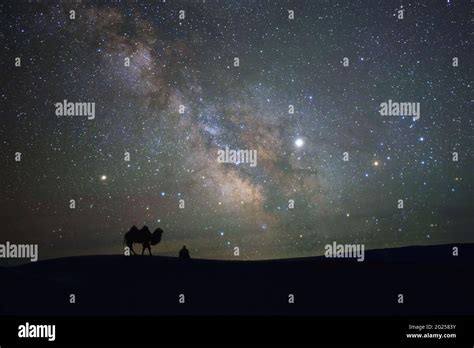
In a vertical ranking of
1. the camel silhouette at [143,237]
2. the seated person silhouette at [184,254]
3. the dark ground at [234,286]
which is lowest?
the dark ground at [234,286]

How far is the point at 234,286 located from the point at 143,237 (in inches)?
143

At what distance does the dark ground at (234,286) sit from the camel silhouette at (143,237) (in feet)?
2.80

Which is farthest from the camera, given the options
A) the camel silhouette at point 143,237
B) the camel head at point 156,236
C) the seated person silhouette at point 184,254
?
the seated person silhouette at point 184,254

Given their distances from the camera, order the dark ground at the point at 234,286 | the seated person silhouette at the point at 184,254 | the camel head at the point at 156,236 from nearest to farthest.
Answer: the dark ground at the point at 234,286, the camel head at the point at 156,236, the seated person silhouette at the point at 184,254

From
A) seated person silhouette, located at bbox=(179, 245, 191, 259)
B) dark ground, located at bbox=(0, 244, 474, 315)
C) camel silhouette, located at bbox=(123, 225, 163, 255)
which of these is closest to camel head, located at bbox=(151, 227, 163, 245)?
camel silhouette, located at bbox=(123, 225, 163, 255)

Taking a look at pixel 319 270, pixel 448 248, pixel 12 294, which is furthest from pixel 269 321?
pixel 448 248

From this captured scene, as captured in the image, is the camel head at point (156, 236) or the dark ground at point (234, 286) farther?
the camel head at point (156, 236)

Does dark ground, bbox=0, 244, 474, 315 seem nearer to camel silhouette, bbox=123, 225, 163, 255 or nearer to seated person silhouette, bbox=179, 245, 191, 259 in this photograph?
seated person silhouette, bbox=179, 245, 191, 259

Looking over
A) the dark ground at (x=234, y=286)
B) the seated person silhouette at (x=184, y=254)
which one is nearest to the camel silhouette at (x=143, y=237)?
the dark ground at (x=234, y=286)

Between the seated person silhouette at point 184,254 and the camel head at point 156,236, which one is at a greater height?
the camel head at point 156,236

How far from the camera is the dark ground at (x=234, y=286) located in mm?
13727

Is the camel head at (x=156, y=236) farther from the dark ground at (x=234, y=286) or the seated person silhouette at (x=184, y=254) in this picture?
the seated person silhouette at (x=184, y=254)

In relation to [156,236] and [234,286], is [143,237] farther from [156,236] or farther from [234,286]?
[234,286]

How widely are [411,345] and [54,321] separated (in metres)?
7.83
